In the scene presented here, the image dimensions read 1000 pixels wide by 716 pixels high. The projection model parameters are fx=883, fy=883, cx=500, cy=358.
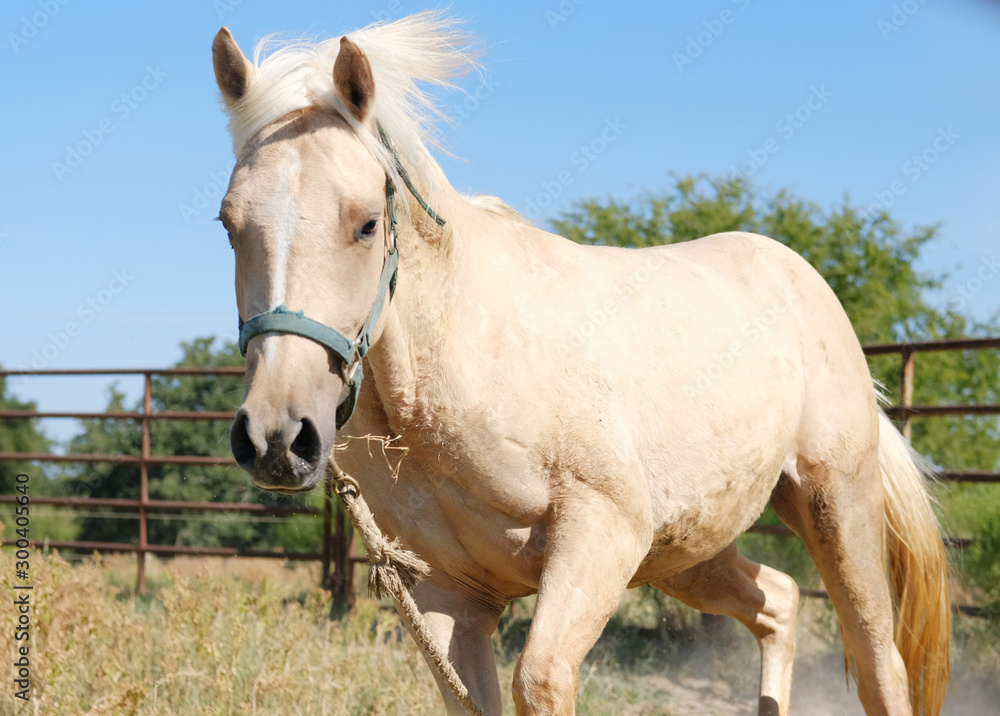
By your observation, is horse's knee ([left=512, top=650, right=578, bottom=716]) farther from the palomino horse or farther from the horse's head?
the horse's head

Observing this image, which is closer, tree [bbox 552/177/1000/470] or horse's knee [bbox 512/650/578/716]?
horse's knee [bbox 512/650/578/716]

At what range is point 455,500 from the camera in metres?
2.46

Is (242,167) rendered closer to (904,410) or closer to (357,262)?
(357,262)

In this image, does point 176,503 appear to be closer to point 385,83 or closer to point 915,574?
point 915,574

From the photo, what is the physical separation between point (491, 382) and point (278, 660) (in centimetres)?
264

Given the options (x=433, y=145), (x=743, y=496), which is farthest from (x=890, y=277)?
(x=433, y=145)

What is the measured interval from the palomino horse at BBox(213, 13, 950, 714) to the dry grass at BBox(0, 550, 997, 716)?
5.63 ft

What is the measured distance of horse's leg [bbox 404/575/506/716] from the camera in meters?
2.60

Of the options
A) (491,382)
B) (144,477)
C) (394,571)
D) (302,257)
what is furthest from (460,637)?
(144,477)

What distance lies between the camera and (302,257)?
1.93m

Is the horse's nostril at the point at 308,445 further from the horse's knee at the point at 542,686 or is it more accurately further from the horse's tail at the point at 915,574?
the horse's tail at the point at 915,574

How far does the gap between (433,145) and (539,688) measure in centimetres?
149

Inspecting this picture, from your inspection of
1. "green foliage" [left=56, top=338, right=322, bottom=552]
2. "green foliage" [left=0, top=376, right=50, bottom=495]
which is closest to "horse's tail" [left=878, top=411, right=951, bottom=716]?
"green foliage" [left=56, top=338, right=322, bottom=552]

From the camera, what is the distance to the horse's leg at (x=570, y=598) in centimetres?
223
